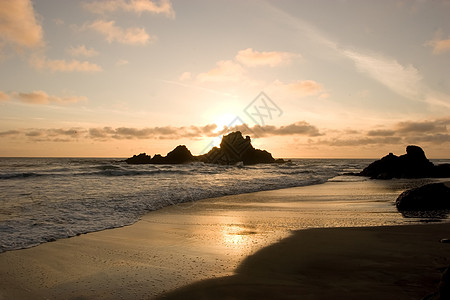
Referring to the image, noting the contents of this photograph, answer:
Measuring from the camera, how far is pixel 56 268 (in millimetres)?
5938

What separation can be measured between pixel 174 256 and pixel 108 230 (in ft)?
12.1

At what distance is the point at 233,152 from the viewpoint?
298ft

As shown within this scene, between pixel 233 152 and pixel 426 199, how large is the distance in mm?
78421

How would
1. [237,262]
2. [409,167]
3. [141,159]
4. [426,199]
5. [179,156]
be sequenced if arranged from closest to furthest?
[237,262] < [426,199] < [409,167] < [179,156] < [141,159]

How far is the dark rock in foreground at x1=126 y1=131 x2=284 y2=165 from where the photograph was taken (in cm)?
7844

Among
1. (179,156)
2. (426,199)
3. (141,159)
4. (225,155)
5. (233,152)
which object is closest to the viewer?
(426,199)

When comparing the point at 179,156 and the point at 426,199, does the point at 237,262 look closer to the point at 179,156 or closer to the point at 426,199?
the point at 426,199

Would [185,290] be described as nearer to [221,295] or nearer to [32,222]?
[221,295]

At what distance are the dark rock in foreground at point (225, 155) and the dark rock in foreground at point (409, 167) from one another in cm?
4756

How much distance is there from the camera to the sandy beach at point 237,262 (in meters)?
4.74

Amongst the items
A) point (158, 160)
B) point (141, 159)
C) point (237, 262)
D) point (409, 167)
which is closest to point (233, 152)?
point (158, 160)

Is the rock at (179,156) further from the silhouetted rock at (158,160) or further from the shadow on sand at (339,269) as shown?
the shadow on sand at (339,269)

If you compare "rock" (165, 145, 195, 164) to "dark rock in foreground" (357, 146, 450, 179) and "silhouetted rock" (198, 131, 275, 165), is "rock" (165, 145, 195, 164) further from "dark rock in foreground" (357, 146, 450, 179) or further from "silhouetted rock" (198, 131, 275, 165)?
"dark rock in foreground" (357, 146, 450, 179)

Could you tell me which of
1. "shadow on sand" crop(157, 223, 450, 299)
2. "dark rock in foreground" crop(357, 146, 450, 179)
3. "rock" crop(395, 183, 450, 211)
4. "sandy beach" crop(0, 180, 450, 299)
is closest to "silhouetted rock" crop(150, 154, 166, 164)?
"dark rock in foreground" crop(357, 146, 450, 179)
